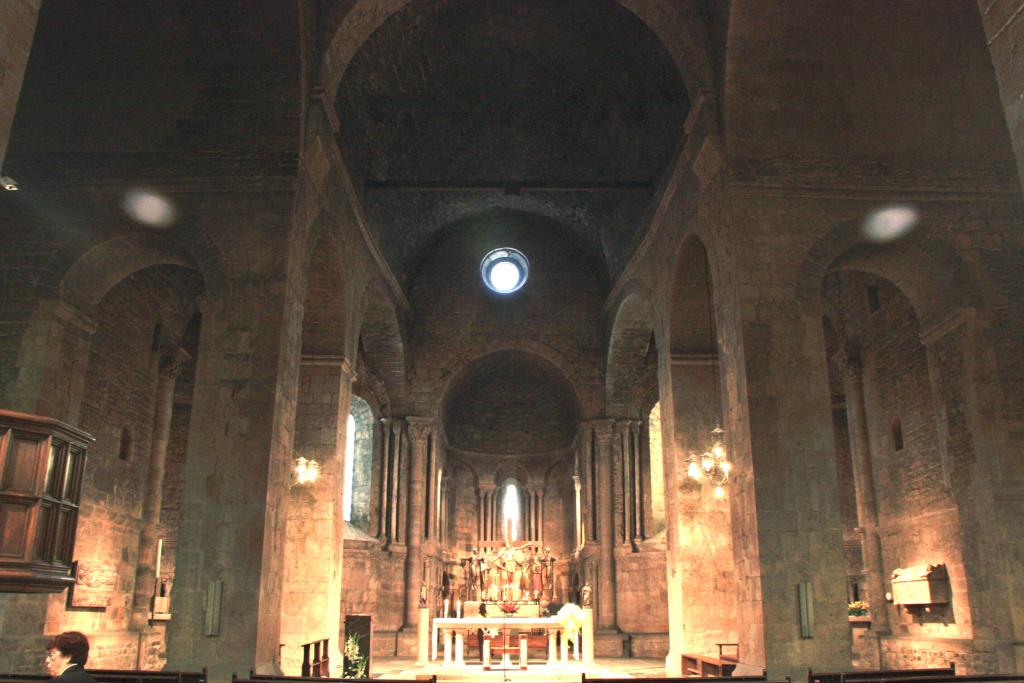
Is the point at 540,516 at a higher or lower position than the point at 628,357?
lower

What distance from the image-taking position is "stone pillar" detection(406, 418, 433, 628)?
24.6 meters

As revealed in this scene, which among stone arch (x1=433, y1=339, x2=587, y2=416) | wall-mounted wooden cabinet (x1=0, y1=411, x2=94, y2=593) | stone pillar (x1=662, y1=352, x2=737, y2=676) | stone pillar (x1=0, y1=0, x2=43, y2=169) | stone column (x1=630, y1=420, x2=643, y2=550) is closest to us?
stone pillar (x1=0, y1=0, x2=43, y2=169)

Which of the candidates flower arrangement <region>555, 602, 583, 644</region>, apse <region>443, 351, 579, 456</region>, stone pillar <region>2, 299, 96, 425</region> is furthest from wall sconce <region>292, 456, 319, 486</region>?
apse <region>443, 351, 579, 456</region>

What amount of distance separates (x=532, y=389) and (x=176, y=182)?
18.3 meters

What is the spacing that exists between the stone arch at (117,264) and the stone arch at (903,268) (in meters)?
A: 9.27

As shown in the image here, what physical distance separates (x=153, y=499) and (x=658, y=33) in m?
13.8

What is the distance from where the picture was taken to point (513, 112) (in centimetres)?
2209

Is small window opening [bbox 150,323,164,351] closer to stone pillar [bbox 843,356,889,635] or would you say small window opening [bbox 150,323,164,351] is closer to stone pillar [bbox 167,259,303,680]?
stone pillar [bbox 167,259,303,680]

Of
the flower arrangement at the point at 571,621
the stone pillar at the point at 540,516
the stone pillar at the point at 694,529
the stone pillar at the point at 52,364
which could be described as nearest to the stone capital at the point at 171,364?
the stone pillar at the point at 52,364

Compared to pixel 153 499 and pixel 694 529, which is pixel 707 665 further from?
pixel 153 499

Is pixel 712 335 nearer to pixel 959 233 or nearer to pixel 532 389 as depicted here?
pixel 959 233

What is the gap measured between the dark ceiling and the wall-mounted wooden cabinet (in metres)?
12.1

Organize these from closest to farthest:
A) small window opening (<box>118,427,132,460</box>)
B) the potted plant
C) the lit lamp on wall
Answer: the lit lamp on wall
small window opening (<box>118,427,132,460</box>)
the potted plant

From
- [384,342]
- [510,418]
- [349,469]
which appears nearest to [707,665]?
[384,342]
